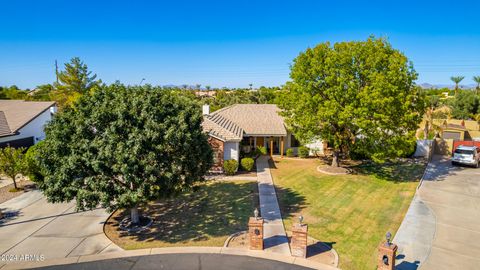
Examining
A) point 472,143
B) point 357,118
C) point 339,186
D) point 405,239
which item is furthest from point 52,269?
point 472,143

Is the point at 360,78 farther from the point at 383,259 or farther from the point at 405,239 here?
the point at 383,259

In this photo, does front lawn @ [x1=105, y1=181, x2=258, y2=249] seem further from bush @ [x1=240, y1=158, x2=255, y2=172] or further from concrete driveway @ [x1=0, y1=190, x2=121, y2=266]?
bush @ [x1=240, y1=158, x2=255, y2=172]

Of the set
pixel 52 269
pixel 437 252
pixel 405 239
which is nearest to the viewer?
pixel 52 269

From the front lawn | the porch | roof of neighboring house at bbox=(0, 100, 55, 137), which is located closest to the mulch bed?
roof of neighboring house at bbox=(0, 100, 55, 137)

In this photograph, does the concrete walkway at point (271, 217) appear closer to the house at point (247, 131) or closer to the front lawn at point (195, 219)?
the front lawn at point (195, 219)

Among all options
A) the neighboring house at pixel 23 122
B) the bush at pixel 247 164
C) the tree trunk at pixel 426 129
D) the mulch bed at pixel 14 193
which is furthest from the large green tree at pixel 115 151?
the tree trunk at pixel 426 129

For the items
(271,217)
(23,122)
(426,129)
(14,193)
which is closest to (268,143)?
(271,217)

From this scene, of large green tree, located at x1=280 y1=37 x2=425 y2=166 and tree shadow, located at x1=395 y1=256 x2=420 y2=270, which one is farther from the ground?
large green tree, located at x1=280 y1=37 x2=425 y2=166
